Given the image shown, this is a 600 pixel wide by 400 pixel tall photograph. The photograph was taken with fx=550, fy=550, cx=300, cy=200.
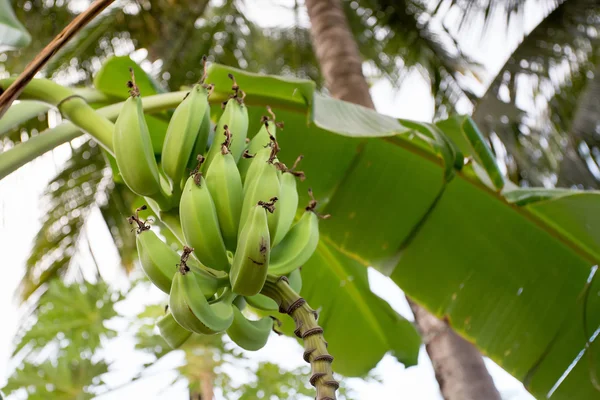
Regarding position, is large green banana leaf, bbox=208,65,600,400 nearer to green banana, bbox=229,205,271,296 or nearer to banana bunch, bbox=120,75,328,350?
banana bunch, bbox=120,75,328,350

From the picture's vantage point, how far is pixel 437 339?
166cm

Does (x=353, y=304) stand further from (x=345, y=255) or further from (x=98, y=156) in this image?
(x=98, y=156)

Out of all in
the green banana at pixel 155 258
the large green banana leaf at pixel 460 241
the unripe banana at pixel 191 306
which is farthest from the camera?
the large green banana leaf at pixel 460 241

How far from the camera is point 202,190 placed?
2.44 ft

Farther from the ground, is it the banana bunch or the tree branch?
the tree branch

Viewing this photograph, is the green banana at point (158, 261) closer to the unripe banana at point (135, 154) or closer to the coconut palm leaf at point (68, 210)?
the unripe banana at point (135, 154)

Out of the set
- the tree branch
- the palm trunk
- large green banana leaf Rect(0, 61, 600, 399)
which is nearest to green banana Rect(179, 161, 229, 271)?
the tree branch

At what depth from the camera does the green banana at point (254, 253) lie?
25.3 inches

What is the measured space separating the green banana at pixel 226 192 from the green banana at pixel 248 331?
10 centimetres

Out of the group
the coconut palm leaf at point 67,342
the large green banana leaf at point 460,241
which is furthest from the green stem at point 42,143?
the coconut palm leaf at point 67,342

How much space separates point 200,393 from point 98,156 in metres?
1.84

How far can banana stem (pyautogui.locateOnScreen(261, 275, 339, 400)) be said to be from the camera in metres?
0.54

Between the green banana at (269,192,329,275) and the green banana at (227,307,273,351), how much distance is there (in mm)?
80

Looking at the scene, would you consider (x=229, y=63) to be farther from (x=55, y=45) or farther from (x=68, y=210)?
(x=55, y=45)
